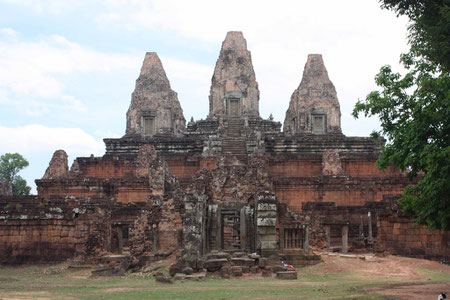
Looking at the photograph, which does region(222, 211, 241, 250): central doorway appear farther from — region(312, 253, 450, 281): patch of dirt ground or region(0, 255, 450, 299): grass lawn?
region(0, 255, 450, 299): grass lawn

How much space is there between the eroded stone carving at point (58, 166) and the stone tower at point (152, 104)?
28.1ft

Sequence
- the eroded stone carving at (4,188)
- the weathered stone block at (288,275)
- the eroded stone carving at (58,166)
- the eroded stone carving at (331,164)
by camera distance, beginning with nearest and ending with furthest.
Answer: the weathered stone block at (288,275) < the eroded stone carving at (4,188) < the eroded stone carving at (331,164) < the eroded stone carving at (58,166)

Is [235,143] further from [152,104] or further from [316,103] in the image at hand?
[152,104]

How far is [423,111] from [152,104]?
3173cm

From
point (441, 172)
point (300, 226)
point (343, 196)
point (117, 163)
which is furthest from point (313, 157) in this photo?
point (441, 172)

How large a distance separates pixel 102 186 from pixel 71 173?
531 cm

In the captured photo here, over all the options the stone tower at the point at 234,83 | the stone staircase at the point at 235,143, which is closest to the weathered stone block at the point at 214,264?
the stone staircase at the point at 235,143

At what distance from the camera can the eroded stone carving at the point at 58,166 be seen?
31.8 m

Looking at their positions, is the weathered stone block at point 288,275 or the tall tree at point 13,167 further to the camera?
the tall tree at point 13,167

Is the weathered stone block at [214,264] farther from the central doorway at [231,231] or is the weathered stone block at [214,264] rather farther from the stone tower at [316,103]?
the stone tower at [316,103]

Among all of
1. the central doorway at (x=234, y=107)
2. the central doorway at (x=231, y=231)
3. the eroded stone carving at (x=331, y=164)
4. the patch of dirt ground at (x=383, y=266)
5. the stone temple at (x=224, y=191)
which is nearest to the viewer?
the patch of dirt ground at (x=383, y=266)

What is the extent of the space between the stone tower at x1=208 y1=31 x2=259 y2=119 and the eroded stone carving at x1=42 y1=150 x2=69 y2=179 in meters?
12.1

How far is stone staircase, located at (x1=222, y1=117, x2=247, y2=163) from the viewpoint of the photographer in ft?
107

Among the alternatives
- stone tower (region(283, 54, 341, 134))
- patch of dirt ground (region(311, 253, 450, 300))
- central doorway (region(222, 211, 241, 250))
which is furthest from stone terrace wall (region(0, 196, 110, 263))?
stone tower (region(283, 54, 341, 134))
